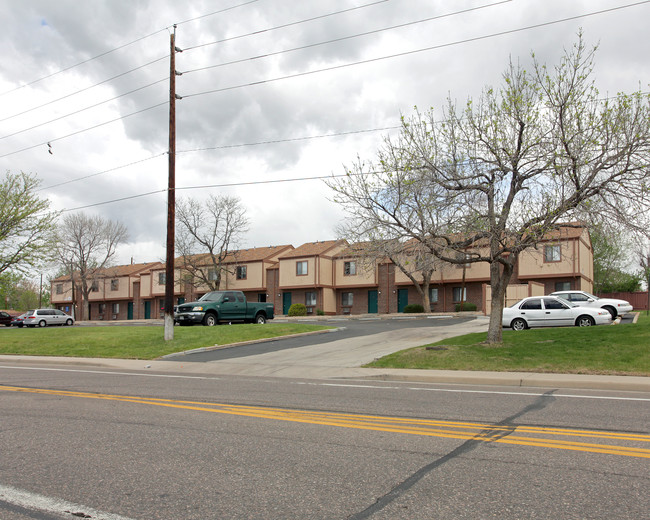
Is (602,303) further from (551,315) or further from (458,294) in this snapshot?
(458,294)

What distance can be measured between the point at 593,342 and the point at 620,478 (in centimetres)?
1203

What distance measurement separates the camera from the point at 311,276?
49.1 metres

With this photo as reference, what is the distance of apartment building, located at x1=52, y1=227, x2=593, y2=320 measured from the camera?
1537 inches

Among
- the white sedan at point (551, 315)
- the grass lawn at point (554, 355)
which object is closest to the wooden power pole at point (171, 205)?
the grass lawn at point (554, 355)

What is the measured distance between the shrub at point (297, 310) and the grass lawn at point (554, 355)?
30821 millimetres

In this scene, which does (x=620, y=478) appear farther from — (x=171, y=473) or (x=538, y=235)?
(x=538, y=235)

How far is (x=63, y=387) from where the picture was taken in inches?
447

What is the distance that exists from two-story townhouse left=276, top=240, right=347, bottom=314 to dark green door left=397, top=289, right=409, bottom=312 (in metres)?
6.55

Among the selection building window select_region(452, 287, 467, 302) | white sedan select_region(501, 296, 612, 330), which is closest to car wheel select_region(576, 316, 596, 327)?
white sedan select_region(501, 296, 612, 330)

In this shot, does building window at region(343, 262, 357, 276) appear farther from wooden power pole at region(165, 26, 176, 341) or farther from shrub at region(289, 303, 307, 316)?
wooden power pole at region(165, 26, 176, 341)

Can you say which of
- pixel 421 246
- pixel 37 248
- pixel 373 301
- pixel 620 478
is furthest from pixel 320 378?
pixel 373 301

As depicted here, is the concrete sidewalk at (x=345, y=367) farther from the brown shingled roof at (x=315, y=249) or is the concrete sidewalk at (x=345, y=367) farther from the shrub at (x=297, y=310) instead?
the brown shingled roof at (x=315, y=249)

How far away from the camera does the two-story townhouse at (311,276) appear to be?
49094 mm

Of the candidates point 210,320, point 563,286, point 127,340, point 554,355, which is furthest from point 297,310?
point 554,355
